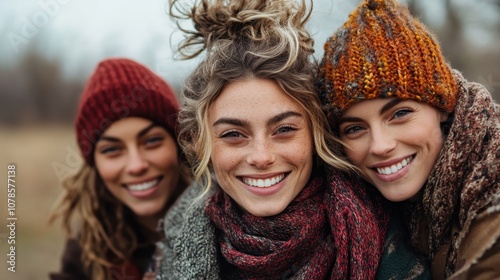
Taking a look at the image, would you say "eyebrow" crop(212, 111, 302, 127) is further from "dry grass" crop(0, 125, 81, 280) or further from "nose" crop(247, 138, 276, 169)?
"dry grass" crop(0, 125, 81, 280)

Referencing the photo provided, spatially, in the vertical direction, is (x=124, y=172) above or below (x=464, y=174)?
below

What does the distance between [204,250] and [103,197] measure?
138 centimetres

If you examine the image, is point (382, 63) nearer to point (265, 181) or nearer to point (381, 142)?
point (381, 142)

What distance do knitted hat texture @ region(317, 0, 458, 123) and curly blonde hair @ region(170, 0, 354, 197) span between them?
120mm

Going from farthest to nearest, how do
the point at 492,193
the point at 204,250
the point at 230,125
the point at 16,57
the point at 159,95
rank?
the point at 16,57
the point at 159,95
the point at 204,250
the point at 230,125
the point at 492,193

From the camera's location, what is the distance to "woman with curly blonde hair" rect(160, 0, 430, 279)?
2.45m

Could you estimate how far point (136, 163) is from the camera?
3410 millimetres

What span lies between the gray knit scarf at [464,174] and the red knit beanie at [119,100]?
5.62ft

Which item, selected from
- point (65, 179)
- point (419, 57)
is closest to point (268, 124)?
point (419, 57)

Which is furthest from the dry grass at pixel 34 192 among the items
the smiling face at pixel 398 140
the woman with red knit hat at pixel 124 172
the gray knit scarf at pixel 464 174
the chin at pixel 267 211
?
the gray knit scarf at pixel 464 174

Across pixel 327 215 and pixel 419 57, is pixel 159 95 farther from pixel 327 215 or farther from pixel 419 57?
pixel 419 57

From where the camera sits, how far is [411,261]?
95.3 inches

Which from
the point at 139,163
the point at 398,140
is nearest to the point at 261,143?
the point at 398,140

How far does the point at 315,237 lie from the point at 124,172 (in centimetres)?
146
